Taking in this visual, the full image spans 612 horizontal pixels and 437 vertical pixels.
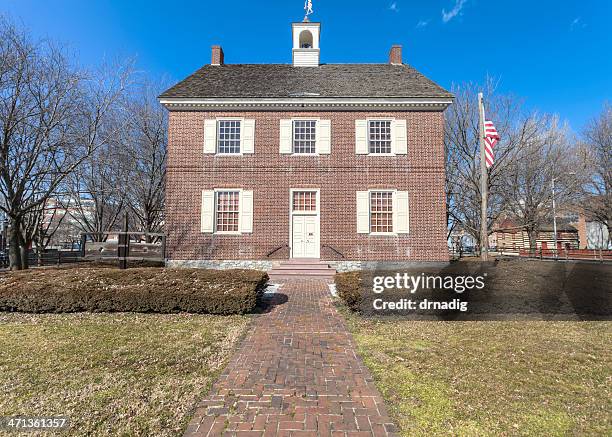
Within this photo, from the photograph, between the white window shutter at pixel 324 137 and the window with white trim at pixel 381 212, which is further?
the white window shutter at pixel 324 137

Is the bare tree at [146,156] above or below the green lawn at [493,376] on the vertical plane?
above

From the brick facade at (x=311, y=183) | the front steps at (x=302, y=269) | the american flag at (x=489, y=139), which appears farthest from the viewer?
the brick facade at (x=311, y=183)

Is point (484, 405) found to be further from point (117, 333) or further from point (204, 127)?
point (204, 127)

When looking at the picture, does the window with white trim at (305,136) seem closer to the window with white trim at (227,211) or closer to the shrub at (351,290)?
the window with white trim at (227,211)

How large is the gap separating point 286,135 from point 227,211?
186 inches

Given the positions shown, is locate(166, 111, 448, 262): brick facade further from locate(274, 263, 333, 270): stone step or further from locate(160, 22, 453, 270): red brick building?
locate(274, 263, 333, 270): stone step

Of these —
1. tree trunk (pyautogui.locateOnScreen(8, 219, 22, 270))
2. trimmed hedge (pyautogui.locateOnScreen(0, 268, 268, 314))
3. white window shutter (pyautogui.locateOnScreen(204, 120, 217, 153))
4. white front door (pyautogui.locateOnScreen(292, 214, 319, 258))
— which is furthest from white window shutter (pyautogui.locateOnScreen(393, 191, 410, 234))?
tree trunk (pyautogui.locateOnScreen(8, 219, 22, 270))

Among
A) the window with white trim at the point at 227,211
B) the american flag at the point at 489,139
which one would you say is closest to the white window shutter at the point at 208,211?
the window with white trim at the point at 227,211

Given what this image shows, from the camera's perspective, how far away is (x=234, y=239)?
612 inches

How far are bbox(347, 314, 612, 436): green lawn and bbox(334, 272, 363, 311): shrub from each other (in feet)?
2.60

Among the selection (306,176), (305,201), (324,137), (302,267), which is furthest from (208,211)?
(324,137)

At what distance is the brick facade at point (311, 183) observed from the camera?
15461mm

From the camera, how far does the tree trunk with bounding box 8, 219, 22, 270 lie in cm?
1327

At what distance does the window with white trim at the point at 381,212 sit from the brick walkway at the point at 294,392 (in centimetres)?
995
